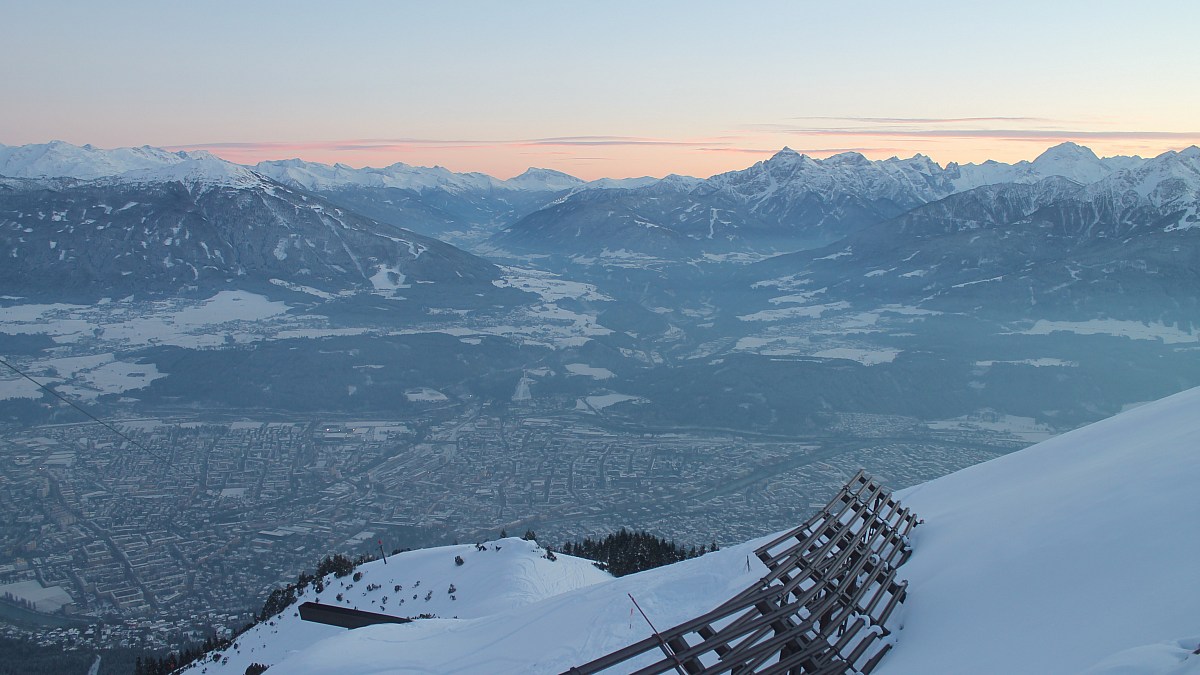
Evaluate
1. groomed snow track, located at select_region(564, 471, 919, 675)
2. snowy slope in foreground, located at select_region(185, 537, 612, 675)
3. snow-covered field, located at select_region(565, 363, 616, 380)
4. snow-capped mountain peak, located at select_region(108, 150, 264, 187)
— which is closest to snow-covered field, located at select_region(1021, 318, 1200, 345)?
snow-covered field, located at select_region(565, 363, 616, 380)

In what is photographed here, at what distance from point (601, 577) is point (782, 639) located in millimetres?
22204

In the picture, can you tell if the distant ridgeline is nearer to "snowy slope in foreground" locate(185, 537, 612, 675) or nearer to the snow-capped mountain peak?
"snowy slope in foreground" locate(185, 537, 612, 675)

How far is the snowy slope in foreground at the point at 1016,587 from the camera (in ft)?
23.4

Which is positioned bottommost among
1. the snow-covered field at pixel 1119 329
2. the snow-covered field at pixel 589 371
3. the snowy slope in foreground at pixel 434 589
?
the snow-covered field at pixel 589 371

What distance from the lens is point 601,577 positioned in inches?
1153

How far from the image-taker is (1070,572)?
8.38m

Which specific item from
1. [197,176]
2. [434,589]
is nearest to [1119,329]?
[434,589]

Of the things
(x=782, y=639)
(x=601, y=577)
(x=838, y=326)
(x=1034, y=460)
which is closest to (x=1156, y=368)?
(x=838, y=326)

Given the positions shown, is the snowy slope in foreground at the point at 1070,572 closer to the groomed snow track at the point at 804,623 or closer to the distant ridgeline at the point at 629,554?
the groomed snow track at the point at 804,623

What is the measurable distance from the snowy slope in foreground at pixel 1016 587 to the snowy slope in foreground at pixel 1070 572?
0.07 feet

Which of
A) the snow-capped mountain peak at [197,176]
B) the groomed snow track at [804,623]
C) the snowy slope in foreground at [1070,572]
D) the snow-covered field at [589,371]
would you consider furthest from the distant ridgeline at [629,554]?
the snow-capped mountain peak at [197,176]

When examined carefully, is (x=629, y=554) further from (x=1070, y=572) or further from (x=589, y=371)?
(x=589, y=371)

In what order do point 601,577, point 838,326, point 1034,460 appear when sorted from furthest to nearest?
point 838,326
point 601,577
point 1034,460

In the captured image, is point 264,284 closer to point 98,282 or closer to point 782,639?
point 98,282
